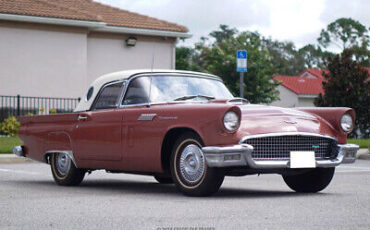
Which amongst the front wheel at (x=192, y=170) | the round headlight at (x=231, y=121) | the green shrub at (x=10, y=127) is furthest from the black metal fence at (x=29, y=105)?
the round headlight at (x=231, y=121)

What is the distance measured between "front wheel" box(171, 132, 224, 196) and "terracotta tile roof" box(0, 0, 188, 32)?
57.9 ft

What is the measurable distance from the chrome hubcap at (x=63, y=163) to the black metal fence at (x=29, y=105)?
13190 millimetres

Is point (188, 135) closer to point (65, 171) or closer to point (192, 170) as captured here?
point (192, 170)

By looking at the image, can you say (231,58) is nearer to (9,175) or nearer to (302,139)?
(9,175)

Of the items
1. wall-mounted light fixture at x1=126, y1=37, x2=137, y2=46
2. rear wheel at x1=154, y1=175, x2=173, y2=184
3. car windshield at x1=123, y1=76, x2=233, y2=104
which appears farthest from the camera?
wall-mounted light fixture at x1=126, y1=37, x2=137, y2=46

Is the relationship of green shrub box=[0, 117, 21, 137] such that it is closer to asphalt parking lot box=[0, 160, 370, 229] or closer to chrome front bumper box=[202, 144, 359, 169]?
asphalt parking lot box=[0, 160, 370, 229]

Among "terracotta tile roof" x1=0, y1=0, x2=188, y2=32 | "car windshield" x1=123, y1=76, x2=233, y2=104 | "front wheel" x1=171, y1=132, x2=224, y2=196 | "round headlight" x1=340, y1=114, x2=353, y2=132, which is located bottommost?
"front wheel" x1=171, y1=132, x2=224, y2=196

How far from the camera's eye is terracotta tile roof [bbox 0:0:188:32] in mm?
24656

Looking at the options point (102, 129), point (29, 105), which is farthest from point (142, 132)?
point (29, 105)

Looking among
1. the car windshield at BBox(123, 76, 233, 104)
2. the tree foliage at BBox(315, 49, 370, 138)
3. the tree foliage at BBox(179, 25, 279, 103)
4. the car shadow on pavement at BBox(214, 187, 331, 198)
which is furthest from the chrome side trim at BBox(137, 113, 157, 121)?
the tree foliage at BBox(179, 25, 279, 103)

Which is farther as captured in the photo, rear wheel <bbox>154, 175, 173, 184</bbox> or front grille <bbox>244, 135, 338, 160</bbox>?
rear wheel <bbox>154, 175, 173, 184</bbox>

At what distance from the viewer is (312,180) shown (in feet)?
28.1

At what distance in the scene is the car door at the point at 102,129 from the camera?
8.78m

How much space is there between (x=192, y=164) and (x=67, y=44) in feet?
62.3
